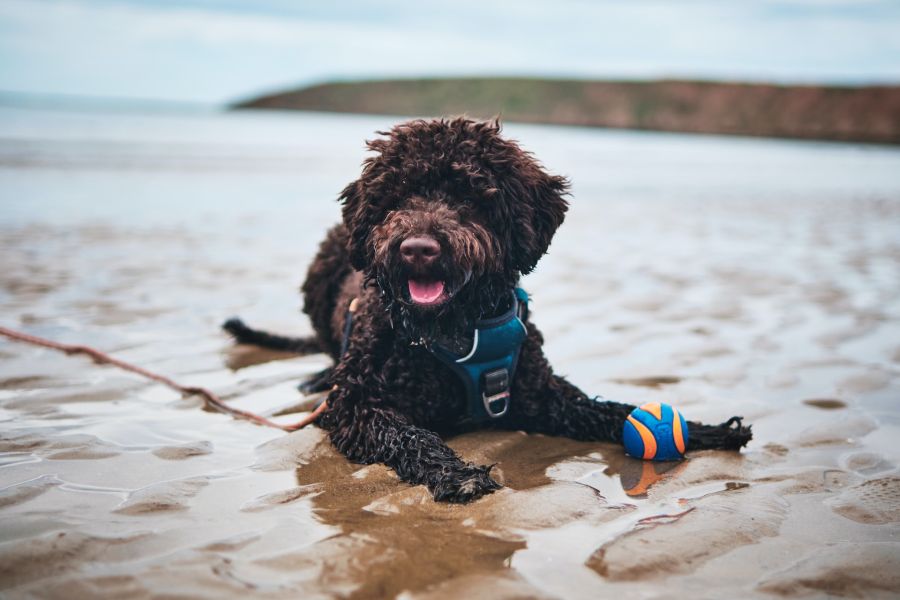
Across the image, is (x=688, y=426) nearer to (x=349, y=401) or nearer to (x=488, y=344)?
(x=488, y=344)

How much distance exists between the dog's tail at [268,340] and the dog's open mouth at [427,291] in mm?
2443

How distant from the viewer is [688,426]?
174 inches

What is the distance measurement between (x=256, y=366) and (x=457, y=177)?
8.61 feet

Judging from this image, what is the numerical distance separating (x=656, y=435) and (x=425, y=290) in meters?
1.43

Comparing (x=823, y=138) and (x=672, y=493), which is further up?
(x=823, y=138)

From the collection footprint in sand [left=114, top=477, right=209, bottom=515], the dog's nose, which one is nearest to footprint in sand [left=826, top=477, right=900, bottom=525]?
the dog's nose

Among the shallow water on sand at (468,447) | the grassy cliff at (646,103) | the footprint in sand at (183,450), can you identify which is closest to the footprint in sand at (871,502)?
the shallow water on sand at (468,447)

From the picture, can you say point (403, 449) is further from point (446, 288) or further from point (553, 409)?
point (553, 409)

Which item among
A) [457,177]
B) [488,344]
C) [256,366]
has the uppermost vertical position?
[457,177]

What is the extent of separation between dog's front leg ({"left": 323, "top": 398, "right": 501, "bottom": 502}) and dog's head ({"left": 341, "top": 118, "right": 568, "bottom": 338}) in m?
0.53

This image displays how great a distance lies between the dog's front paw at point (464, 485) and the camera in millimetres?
3416

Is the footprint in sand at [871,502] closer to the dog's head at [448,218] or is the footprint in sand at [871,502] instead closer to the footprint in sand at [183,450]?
the dog's head at [448,218]

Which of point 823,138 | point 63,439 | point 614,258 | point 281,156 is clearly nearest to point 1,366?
point 63,439

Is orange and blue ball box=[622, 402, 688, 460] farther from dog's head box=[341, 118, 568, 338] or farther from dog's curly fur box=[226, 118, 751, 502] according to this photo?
dog's head box=[341, 118, 568, 338]
